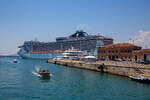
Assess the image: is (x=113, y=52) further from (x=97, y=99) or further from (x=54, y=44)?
(x=54, y=44)

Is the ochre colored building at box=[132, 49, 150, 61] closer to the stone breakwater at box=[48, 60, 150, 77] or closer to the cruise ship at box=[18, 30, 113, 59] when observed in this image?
the stone breakwater at box=[48, 60, 150, 77]

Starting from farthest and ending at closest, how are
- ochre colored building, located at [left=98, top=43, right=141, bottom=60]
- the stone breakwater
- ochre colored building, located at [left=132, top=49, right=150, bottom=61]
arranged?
ochre colored building, located at [left=98, top=43, right=141, bottom=60] < ochre colored building, located at [left=132, top=49, right=150, bottom=61] < the stone breakwater

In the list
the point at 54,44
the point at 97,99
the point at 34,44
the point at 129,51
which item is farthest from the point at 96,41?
the point at 97,99

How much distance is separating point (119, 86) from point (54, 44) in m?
136

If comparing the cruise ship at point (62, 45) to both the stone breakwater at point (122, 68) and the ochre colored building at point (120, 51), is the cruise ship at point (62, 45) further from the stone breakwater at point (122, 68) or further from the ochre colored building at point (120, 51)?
the stone breakwater at point (122, 68)

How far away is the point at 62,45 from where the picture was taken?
161 meters

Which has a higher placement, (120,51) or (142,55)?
(120,51)

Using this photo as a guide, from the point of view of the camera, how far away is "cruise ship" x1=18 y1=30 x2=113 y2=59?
138275 mm

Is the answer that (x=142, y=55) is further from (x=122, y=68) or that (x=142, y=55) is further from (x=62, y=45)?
(x=62, y=45)

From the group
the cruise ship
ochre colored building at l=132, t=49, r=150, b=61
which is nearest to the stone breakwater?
ochre colored building at l=132, t=49, r=150, b=61

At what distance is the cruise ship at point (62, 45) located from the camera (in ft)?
454

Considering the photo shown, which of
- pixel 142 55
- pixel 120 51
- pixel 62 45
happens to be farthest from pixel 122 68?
pixel 62 45

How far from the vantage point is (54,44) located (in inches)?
6732

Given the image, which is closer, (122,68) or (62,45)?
(122,68)
